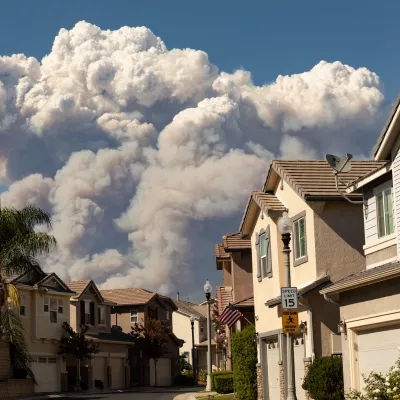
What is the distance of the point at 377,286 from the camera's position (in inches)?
805

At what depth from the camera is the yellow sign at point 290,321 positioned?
21.5 meters

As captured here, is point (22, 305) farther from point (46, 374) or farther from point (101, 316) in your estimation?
point (101, 316)

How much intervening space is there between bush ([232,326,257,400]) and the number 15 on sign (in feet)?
40.0

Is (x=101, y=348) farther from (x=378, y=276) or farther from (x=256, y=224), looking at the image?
(x=378, y=276)

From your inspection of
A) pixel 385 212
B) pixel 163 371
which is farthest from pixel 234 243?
pixel 163 371

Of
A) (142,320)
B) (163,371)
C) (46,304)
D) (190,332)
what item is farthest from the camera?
(190,332)

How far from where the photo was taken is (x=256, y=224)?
109ft

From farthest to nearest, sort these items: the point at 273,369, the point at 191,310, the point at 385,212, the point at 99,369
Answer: the point at 191,310
the point at 99,369
the point at 273,369
the point at 385,212

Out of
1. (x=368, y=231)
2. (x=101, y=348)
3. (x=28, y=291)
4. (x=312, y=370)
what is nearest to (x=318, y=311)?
A: (x=312, y=370)

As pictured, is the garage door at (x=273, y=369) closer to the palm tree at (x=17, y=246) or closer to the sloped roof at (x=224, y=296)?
the sloped roof at (x=224, y=296)

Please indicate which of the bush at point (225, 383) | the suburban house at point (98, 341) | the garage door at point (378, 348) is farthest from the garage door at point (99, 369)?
the garage door at point (378, 348)

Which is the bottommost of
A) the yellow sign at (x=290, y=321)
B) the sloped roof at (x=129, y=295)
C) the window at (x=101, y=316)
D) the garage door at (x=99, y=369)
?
the garage door at (x=99, y=369)

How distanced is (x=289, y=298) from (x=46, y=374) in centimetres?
4529

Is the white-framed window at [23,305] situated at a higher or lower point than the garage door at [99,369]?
higher
